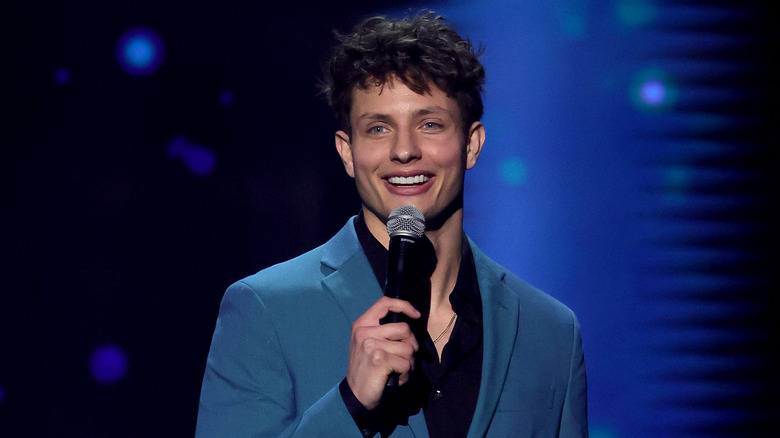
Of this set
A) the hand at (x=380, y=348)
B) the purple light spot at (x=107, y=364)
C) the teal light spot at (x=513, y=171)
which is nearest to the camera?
the hand at (x=380, y=348)

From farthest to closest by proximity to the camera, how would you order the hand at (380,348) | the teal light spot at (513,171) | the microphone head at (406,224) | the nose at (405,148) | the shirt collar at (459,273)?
the teal light spot at (513,171) → the shirt collar at (459,273) → the nose at (405,148) → the microphone head at (406,224) → the hand at (380,348)

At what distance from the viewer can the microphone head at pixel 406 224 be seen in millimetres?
1613

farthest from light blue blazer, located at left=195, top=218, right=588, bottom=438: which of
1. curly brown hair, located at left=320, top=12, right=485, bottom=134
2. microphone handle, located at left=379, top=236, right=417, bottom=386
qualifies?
curly brown hair, located at left=320, top=12, right=485, bottom=134

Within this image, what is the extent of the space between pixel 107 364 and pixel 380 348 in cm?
138

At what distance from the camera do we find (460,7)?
283cm

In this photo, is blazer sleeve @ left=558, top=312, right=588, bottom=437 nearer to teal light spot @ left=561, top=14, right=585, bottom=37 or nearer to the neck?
the neck

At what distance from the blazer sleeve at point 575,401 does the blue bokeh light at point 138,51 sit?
58.6 inches

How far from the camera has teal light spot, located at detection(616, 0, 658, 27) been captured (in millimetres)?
2877

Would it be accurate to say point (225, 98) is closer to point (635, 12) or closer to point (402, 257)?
point (402, 257)

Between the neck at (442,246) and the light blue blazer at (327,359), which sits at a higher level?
the neck at (442,246)

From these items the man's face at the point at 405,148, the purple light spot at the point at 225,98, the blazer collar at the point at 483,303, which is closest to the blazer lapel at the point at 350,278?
the blazer collar at the point at 483,303

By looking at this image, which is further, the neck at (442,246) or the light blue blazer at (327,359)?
the neck at (442,246)

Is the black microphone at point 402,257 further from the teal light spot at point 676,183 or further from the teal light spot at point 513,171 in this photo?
the teal light spot at point 676,183

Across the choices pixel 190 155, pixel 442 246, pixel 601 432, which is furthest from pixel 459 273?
pixel 601 432
